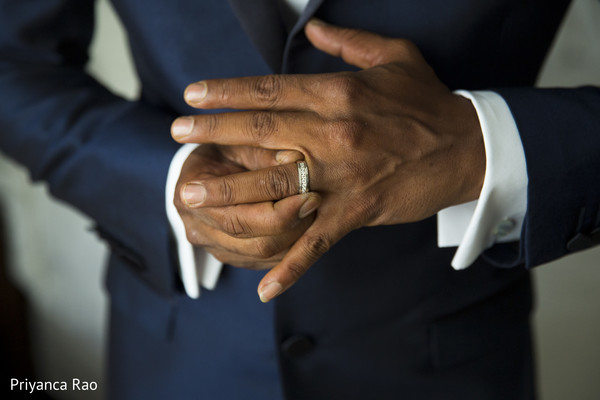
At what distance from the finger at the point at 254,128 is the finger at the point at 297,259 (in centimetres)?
11

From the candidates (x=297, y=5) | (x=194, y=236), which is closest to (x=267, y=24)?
(x=297, y=5)

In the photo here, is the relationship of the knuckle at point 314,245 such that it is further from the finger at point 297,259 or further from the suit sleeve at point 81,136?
the suit sleeve at point 81,136

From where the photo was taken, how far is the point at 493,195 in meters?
0.75

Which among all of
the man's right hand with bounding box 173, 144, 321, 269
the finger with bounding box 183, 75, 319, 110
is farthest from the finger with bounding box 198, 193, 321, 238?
the finger with bounding box 183, 75, 319, 110

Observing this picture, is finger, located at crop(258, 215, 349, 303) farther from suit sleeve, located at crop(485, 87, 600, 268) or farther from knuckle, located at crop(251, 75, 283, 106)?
suit sleeve, located at crop(485, 87, 600, 268)

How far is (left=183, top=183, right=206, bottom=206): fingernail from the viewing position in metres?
0.65

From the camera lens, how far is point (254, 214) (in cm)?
66

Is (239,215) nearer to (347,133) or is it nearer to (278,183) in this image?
(278,183)

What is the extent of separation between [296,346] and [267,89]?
449 millimetres

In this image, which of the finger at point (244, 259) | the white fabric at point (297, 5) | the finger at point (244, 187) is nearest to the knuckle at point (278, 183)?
the finger at point (244, 187)

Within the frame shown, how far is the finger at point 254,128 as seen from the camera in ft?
2.18

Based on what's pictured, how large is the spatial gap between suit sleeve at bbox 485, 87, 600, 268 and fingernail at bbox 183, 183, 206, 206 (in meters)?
0.44

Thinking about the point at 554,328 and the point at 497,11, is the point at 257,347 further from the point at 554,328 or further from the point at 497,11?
the point at 554,328

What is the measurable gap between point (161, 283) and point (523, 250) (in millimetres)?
583
